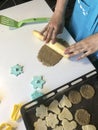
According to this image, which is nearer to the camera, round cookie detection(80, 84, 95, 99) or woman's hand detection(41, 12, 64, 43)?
round cookie detection(80, 84, 95, 99)

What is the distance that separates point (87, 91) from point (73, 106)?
62mm

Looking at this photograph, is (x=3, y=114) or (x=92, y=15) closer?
(x=3, y=114)

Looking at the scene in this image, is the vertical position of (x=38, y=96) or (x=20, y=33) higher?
(x=20, y=33)

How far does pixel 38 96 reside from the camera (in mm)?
776

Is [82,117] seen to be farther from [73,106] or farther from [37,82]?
[37,82]

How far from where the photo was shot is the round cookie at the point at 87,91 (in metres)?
0.77

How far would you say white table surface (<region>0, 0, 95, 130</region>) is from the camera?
2.58 ft

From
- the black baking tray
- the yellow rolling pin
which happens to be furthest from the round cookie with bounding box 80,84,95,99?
the yellow rolling pin

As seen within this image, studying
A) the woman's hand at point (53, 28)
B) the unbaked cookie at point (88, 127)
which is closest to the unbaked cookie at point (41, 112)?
the unbaked cookie at point (88, 127)

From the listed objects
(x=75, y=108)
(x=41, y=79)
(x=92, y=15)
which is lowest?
(x=75, y=108)

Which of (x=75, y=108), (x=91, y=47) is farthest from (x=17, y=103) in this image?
(x=91, y=47)

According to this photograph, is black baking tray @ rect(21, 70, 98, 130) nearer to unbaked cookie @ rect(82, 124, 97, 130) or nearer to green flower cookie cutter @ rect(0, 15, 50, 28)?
unbaked cookie @ rect(82, 124, 97, 130)

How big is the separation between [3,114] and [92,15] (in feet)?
1.39

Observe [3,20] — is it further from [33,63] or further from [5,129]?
[5,129]
